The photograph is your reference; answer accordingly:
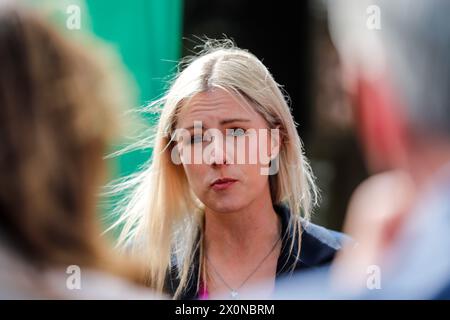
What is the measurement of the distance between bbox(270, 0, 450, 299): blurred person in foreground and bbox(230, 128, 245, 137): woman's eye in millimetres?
354

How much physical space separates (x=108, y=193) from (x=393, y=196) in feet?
2.61

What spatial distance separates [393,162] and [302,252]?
36cm

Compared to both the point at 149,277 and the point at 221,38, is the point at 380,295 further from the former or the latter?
the point at 221,38

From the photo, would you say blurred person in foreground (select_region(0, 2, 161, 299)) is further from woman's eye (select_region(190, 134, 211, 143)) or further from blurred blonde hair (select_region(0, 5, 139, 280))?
woman's eye (select_region(190, 134, 211, 143))

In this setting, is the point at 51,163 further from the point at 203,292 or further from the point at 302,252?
the point at 302,252

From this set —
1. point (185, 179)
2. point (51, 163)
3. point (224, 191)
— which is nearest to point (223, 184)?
point (224, 191)

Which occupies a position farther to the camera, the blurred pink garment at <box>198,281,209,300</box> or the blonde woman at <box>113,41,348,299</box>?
the blurred pink garment at <box>198,281,209,300</box>

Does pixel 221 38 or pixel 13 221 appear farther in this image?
pixel 221 38

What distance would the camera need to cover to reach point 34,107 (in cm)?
199

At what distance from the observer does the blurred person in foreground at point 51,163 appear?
1875 mm

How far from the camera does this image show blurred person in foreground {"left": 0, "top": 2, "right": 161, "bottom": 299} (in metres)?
1.88

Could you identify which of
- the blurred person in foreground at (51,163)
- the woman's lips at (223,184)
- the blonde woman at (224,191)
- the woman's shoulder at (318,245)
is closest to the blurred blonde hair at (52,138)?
the blurred person in foreground at (51,163)

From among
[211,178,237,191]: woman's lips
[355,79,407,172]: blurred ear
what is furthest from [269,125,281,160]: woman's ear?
[355,79,407,172]: blurred ear

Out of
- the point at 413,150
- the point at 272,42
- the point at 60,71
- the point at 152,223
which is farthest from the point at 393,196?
the point at 60,71
